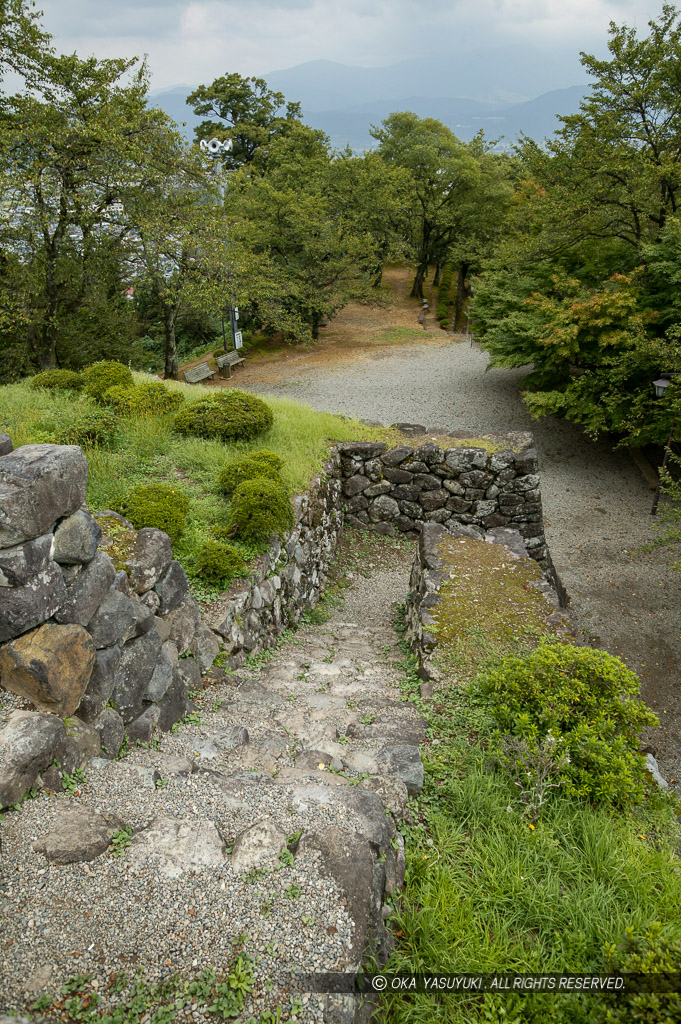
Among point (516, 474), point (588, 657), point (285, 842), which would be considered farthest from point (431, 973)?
point (516, 474)

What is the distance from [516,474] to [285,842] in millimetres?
9404

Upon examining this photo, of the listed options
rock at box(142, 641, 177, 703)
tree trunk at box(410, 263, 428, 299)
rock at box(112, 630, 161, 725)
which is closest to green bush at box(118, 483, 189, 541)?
rock at box(142, 641, 177, 703)

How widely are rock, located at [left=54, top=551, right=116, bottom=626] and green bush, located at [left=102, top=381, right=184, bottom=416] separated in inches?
269

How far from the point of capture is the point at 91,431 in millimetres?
8828

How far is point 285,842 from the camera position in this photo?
10.8 feet

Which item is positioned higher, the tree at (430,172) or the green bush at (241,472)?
the tree at (430,172)

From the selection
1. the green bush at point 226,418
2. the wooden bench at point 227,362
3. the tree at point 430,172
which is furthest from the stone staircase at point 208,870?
the tree at point 430,172

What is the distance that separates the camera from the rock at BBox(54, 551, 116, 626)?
A: 370 centimetres

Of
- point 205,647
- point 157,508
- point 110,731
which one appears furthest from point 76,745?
point 157,508

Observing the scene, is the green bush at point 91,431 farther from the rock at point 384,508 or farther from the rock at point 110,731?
the rock at point 110,731

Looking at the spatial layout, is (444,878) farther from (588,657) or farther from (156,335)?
(156,335)

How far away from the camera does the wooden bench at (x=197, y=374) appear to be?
20188 millimetres

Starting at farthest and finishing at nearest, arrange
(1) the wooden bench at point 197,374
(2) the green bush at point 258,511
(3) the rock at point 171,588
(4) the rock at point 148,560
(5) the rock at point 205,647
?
(1) the wooden bench at point 197,374 → (2) the green bush at point 258,511 → (5) the rock at point 205,647 → (3) the rock at point 171,588 → (4) the rock at point 148,560

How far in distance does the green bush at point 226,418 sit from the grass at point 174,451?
20 centimetres
